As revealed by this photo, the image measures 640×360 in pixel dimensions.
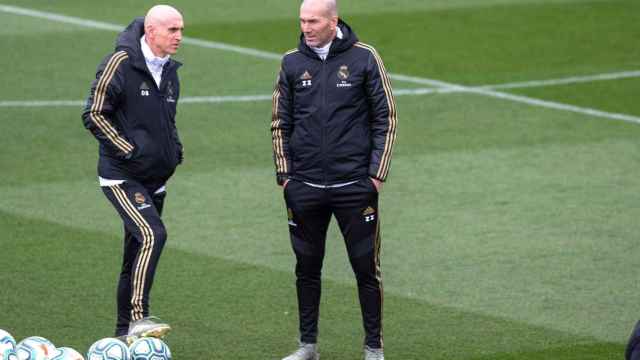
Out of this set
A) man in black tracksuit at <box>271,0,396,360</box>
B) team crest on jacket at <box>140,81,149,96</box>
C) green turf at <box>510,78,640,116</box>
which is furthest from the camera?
green turf at <box>510,78,640,116</box>

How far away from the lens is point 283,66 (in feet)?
33.5

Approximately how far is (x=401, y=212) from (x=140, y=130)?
4.91 m

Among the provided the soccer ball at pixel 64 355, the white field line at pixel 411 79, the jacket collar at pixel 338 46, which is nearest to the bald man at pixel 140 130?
the soccer ball at pixel 64 355

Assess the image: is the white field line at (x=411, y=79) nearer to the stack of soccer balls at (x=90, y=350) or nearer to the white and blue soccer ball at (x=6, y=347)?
the stack of soccer balls at (x=90, y=350)

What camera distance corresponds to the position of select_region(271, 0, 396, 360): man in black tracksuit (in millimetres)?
10070

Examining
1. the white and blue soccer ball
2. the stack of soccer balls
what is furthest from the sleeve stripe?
the white and blue soccer ball

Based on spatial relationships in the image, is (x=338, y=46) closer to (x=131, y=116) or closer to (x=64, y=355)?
(x=131, y=116)

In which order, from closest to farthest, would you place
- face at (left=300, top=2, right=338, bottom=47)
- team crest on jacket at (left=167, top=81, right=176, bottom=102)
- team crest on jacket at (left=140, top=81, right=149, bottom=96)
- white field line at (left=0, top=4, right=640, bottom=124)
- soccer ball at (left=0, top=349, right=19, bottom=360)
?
soccer ball at (left=0, top=349, right=19, bottom=360)
face at (left=300, top=2, right=338, bottom=47)
team crest on jacket at (left=140, top=81, right=149, bottom=96)
team crest on jacket at (left=167, top=81, right=176, bottom=102)
white field line at (left=0, top=4, right=640, bottom=124)

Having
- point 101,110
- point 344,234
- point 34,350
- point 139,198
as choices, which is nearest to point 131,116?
point 101,110

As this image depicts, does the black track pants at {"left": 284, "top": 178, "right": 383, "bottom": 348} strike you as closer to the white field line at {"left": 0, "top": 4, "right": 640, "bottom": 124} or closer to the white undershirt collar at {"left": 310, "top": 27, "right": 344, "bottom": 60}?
the white undershirt collar at {"left": 310, "top": 27, "right": 344, "bottom": 60}

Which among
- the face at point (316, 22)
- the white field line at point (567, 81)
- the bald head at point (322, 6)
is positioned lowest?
the white field line at point (567, 81)

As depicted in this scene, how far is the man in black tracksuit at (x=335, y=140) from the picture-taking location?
10.1 metres

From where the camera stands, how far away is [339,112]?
1008 centimetres

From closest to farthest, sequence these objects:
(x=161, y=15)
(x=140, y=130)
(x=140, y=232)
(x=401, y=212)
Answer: (x=161, y=15), (x=140, y=232), (x=140, y=130), (x=401, y=212)
